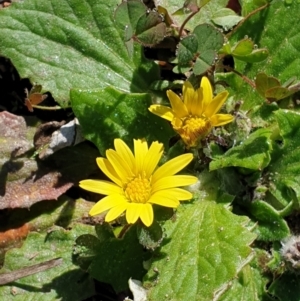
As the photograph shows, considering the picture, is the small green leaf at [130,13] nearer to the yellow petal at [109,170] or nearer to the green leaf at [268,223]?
the yellow petal at [109,170]

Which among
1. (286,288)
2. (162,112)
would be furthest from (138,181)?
(286,288)

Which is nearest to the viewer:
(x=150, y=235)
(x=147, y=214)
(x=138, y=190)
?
(x=147, y=214)

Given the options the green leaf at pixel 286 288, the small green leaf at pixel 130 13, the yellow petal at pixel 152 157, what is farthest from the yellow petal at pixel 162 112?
the green leaf at pixel 286 288

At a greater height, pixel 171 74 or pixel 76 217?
pixel 171 74

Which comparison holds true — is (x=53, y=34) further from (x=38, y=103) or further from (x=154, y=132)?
(x=154, y=132)

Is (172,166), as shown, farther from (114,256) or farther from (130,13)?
(130,13)

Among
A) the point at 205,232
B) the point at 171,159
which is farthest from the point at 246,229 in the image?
the point at 171,159
